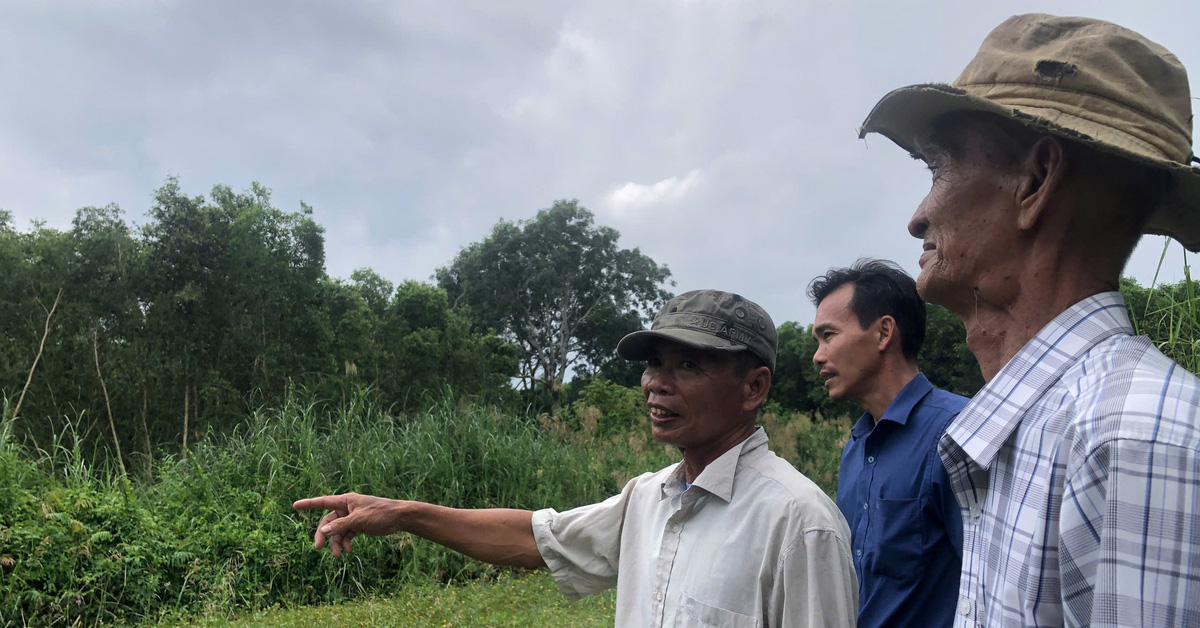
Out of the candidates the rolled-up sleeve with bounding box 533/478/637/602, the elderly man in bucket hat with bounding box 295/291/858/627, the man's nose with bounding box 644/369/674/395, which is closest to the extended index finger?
the elderly man in bucket hat with bounding box 295/291/858/627

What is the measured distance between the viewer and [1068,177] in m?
1.05

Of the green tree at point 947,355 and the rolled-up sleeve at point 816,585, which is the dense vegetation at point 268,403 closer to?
the green tree at point 947,355

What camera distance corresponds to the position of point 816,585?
1660 millimetres

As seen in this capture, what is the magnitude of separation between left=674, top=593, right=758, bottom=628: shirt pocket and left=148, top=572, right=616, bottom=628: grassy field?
4.00 meters

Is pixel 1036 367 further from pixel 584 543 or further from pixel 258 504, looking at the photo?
pixel 258 504

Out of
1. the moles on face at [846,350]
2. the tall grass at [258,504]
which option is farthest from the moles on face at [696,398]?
the tall grass at [258,504]

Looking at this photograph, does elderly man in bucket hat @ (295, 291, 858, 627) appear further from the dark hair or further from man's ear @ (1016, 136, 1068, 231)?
man's ear @ (1016, 136, 1068, 231)

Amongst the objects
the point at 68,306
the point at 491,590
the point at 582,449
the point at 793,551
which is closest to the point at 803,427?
the point at 582,449

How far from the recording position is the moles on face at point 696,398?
206 cm

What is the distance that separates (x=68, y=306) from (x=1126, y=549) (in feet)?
51.3

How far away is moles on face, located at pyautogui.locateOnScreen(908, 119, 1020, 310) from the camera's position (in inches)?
43.9

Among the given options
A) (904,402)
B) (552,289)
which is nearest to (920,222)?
(904,402)

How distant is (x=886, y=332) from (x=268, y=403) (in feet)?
43.1

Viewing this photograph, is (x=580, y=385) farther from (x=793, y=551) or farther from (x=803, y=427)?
(x=793, y=551)
